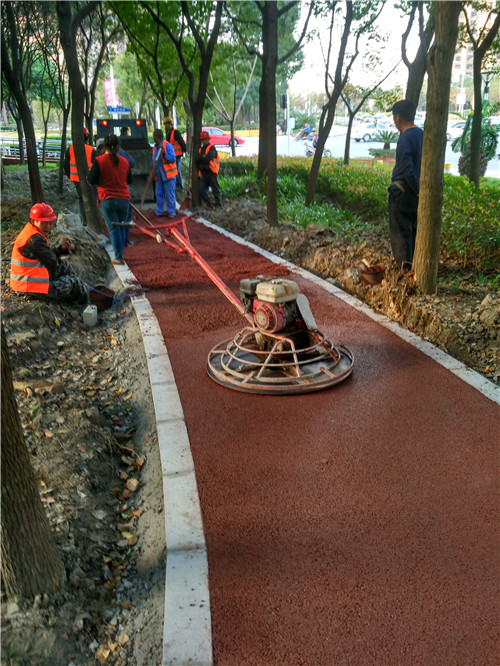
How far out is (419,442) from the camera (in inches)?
162

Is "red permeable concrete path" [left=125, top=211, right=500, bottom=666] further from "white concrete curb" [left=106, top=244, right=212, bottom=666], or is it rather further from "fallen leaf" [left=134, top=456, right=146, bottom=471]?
"fallen leaf" [left=134, top=456, right=146, bottom=471]

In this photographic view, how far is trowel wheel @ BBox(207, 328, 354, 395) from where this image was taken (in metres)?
4.91

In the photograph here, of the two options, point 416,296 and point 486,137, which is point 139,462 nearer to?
point 416,296

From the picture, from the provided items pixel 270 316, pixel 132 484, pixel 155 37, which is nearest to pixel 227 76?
pixel 155 37

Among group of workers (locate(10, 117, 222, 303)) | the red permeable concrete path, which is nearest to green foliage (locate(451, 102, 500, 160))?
group of workers (locate(10, 117, 222, 303))

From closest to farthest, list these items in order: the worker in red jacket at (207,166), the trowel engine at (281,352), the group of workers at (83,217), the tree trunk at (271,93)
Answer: the trowel engine at (281,352), the group of workers at (83,217), the tree trunk at (271,93), the worker in red jacket at (207,166)

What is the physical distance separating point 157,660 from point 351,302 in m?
5.22

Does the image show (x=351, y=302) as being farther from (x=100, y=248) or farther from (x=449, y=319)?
(x=100, y=248)

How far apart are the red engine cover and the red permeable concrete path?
624 mm

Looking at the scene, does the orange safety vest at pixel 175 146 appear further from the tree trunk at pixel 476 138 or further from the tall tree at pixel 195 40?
the tree trunk at pixel 476 138

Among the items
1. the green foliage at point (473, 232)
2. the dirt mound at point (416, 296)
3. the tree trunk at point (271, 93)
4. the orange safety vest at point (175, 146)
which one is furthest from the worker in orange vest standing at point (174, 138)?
the green foliage at point (473, 232)

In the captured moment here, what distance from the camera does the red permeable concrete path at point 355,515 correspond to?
2619mm

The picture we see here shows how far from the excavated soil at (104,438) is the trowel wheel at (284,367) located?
2.52 ft

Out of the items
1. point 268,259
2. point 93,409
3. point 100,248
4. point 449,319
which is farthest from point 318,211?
point 93,409
